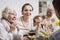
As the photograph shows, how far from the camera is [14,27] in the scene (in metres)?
1.12

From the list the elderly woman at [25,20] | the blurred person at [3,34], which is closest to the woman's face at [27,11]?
the elderly woman at [25,20]

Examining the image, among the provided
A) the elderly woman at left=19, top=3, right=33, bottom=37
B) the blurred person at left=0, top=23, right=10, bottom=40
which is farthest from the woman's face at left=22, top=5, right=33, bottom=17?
the blurred person at left=0, top=23, right=10, bottom=40

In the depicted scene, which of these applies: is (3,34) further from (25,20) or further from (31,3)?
(31,3)

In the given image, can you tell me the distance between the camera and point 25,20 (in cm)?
113

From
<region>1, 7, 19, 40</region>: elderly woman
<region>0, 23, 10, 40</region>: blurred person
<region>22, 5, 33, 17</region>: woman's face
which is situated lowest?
<region>0, 23, 10, 40</region>: blurred person

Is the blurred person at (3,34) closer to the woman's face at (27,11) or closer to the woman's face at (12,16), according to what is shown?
the woman's face at (12,16)

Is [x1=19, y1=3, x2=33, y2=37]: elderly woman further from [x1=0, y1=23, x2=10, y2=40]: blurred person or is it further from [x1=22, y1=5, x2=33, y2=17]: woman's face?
[x1=0, y1=23, x2=10, y2=40]: blurred person

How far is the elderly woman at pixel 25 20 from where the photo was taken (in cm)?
112

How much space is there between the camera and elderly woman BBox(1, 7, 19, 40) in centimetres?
109

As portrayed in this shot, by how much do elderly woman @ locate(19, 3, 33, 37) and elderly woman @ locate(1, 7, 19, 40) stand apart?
4 cm

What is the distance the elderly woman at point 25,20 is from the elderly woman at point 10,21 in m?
0.04

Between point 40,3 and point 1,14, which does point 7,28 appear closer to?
point 1,14

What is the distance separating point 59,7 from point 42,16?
53 centimetres

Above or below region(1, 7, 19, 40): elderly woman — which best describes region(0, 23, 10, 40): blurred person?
below
